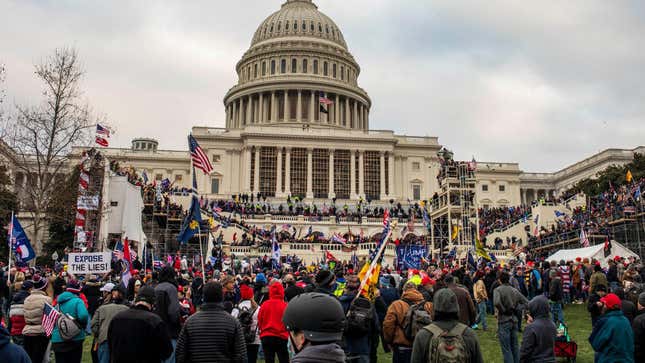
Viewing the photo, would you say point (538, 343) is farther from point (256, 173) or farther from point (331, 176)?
point (256, 173)

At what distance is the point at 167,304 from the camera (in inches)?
350

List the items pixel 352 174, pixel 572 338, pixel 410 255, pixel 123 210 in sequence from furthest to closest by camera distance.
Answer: pixel 352 174 → pixel 123 210 → pixel 410 255 → pixel 572 338

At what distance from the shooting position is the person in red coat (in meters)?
8.95

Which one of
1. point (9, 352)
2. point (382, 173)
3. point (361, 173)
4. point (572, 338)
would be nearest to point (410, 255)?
point (572, 338)

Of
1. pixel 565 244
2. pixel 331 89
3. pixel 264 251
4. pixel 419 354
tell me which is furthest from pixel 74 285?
pixel 331 89

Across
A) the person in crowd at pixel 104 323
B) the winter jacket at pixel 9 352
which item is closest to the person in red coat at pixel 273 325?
the person in crowd at pixel 104 323

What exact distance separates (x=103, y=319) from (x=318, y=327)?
6.28 m

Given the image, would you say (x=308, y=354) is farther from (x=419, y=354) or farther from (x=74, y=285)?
(x=74, y=285)

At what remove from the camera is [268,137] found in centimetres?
7625

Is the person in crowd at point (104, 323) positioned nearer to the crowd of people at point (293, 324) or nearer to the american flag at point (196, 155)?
the crowd of people at point (293, 324)

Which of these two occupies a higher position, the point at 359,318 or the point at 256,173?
the point at 256,173

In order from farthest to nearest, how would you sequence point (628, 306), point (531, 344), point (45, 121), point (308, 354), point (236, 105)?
point (236, 105)
point (45, 121)
point (628, 306)
point (531, 344)
point (308, 354)

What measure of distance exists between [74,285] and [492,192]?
86.6 m

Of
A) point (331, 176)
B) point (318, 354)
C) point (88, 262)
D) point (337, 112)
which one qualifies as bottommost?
point (318, 354)
